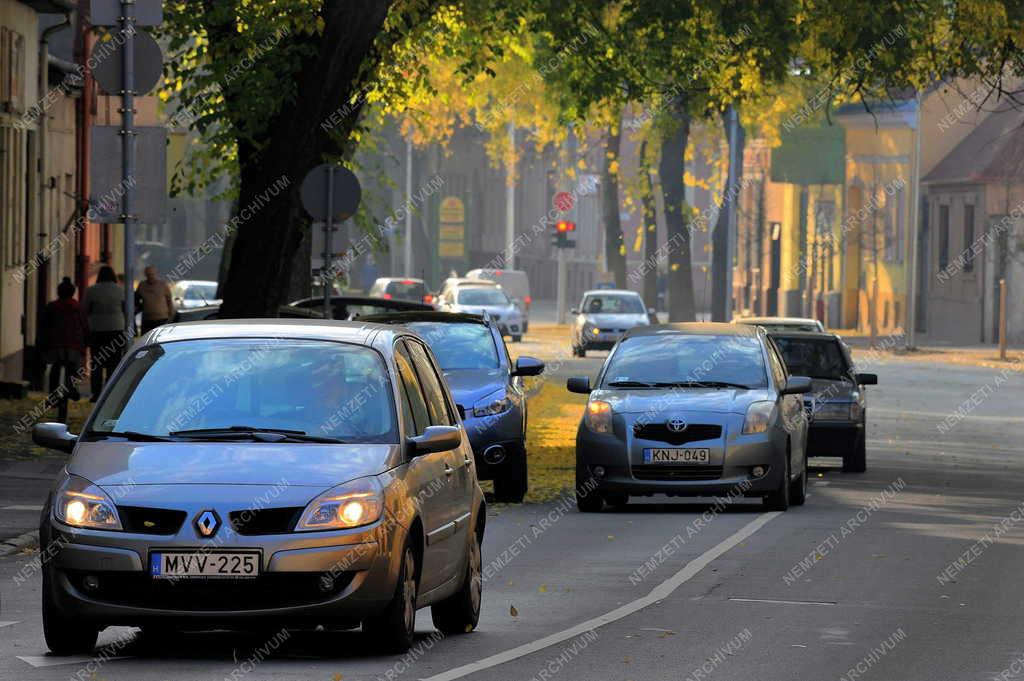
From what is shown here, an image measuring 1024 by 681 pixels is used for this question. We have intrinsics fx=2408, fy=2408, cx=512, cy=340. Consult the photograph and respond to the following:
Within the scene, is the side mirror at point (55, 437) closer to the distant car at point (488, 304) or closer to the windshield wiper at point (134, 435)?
the windshield wiper at point (134, 435)

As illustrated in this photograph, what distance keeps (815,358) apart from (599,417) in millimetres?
6670

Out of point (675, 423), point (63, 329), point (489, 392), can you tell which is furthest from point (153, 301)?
point (675, 423)

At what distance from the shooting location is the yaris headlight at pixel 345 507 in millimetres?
9672

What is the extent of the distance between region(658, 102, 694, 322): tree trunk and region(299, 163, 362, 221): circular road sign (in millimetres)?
36743

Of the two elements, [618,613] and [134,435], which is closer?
[134,435]

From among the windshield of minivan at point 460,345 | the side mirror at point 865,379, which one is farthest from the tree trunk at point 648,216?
the windshield of minivan at point 460,345

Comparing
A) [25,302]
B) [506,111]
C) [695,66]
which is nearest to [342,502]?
[695,66]

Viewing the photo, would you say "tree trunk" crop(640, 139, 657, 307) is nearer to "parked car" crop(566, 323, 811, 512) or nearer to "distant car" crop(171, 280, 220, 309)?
"distant car" crop(171, 280, 220, 309)

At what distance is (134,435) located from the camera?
10.2 metres

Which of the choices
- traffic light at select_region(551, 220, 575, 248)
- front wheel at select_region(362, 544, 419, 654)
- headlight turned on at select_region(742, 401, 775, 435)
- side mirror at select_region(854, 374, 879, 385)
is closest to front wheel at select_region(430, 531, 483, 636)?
front wheel at select_region(362, 544, 419, 654)

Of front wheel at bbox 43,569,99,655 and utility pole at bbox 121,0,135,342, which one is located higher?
utility pole at bbox 121,0,135,342

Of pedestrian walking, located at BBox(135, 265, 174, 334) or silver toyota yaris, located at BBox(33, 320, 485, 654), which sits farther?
pedestrian walking, located at BBox(135, 265, 174, 334)

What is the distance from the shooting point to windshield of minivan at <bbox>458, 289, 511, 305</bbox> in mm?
62469

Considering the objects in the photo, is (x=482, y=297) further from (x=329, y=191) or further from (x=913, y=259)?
(x=329, y=191)
